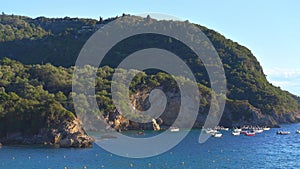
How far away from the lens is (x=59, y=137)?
8319 cm

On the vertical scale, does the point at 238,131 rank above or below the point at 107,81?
below

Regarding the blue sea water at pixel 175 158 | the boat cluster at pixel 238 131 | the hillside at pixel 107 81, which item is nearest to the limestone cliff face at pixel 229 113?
the hillside at pixel 107 81

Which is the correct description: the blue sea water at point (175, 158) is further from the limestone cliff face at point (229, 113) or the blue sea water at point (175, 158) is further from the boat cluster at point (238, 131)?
the limestone cliff face at point (229, 113)

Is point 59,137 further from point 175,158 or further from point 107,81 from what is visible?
point 107,81

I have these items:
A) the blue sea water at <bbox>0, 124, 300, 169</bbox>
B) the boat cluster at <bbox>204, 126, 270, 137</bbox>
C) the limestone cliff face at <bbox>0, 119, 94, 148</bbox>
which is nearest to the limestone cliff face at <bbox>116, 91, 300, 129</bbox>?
the boat cluster at <bbox>204, 126, 270, 137</bbox>

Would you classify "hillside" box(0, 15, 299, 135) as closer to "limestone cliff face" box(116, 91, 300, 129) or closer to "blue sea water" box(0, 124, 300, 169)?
"limestone cliff face" box(116, 91, 300, 129)

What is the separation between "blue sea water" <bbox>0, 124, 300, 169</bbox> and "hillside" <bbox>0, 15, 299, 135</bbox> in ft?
48.1

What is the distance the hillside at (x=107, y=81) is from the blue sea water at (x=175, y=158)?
48.1 feet

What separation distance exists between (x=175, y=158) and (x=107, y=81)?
61.5 metres

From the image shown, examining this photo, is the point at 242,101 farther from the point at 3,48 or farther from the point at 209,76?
the point at 3,48

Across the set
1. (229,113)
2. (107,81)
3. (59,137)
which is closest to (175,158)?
(59,137)

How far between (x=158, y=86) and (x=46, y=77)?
33.4 metres

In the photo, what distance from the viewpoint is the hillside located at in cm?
10753

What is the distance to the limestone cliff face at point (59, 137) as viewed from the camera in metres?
80.7
